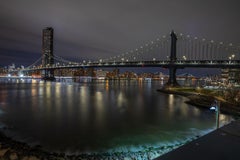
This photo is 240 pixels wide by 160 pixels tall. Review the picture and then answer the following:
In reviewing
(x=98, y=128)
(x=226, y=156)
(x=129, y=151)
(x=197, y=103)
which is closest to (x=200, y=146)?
(x=226, y=156)

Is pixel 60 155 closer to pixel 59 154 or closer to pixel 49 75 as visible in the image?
pixel 59 154

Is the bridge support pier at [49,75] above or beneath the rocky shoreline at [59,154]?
above

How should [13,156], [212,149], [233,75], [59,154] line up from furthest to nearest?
[233,75] → [59,154] → [13,156] → [212,149]

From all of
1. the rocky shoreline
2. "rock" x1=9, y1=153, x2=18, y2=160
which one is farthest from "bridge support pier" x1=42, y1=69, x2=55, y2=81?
"rock" x1=9, y1=153, x2=18, y2=160

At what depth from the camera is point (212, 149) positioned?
5293 millimetres

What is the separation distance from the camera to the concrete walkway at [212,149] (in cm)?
475

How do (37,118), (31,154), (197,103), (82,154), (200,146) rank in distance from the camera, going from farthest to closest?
(197,103)
(37,118)
(82,154)
(31,154)
(200,146)

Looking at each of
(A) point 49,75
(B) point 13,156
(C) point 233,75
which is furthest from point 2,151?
(A) point 49,75

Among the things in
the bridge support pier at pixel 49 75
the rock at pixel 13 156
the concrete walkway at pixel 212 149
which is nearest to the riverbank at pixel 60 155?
the rock at pixel 13 156

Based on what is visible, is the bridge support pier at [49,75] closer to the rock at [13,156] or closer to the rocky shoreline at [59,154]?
the rocky shoreline at [59,154]

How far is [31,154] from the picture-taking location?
28.6 feet

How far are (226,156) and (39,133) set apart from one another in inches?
451

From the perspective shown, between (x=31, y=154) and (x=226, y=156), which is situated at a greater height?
(x=226, y=156)

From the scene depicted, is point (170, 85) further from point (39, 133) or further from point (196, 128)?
point (39, 133)
